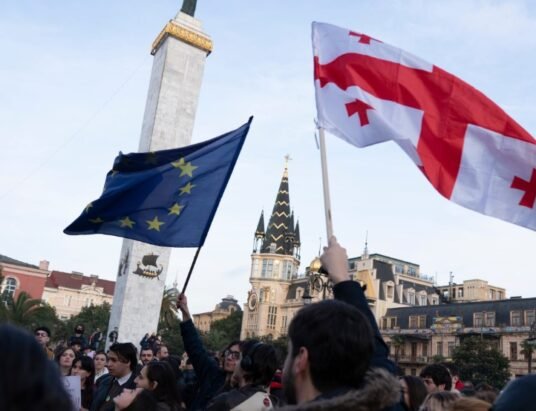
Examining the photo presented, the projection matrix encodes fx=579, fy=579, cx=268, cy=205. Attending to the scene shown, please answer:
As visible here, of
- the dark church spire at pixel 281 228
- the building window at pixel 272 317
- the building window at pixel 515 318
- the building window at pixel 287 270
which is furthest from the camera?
the dark church spire at pixel 281 228

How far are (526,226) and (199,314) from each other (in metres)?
120

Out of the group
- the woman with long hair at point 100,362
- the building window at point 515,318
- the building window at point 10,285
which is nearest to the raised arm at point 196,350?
the woman with long hair at point 100,362

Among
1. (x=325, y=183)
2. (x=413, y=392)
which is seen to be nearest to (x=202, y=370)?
(x=413, y=392)

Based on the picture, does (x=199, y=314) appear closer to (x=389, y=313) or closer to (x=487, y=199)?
(x=389, y=313)

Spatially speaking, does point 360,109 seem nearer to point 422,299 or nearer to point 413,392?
point 413,392

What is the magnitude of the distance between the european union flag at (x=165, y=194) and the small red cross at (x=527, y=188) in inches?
133

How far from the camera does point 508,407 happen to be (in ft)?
6.13

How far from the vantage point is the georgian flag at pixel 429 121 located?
17.3 ft

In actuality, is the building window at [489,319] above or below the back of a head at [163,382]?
above

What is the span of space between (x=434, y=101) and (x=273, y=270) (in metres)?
84.0

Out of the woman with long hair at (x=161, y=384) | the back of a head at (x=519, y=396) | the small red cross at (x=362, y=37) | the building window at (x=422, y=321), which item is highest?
the building window at (x=422, y=321)

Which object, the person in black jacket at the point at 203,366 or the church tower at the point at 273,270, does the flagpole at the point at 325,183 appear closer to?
the person in black jacket at the point at 203,366

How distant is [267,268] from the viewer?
89.6 meters

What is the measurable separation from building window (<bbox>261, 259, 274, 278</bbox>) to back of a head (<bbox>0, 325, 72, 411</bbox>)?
87823mm
